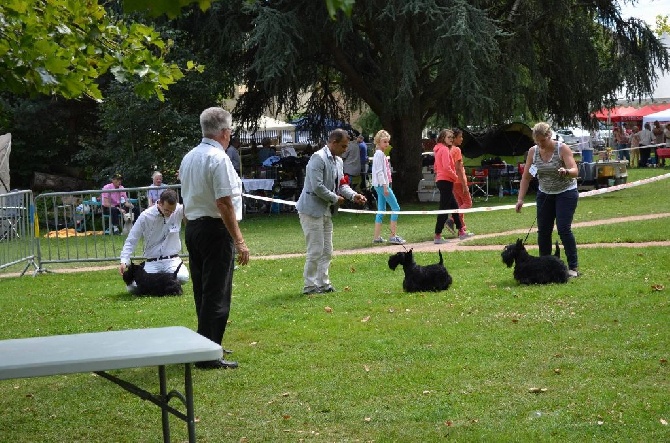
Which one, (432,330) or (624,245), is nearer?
(432,330)

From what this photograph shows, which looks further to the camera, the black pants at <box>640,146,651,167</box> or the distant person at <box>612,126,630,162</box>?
the distant person at <box>612,126,630,162</box>

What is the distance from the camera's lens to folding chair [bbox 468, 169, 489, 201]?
29641 millimetres

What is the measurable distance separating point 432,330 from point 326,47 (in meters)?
19.0

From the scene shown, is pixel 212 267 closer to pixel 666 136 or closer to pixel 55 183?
pixel 55 183

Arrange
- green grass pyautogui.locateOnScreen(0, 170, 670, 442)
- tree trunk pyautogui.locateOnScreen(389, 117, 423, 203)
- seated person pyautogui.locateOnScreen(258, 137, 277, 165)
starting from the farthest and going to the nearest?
1. seated person pyautogui.locateOnScreen(258, 137, 277, 165)
2. tree trunk pyautogui.locateOnScreen(389, 117, 423, 203)
3. green grass pyautogui.locateOnScreen(0, 170, 670, 442)

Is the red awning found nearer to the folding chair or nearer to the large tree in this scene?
the large tree

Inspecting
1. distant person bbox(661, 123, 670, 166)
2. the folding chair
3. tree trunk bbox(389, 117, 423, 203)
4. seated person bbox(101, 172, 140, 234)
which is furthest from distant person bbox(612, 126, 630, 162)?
seated person bbox(101, 172, 140, 234)

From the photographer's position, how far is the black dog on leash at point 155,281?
42.0ft

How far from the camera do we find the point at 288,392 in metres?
7.62

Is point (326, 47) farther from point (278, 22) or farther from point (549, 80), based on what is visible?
point (549, 80)

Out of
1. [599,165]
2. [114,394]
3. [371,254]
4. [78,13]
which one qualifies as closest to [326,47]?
[599,165]

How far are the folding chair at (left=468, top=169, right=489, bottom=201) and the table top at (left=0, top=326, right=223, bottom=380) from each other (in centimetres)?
2419

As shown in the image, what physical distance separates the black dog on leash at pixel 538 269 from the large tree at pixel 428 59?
1304cm

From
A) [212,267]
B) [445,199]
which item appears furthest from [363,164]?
[212,267]
